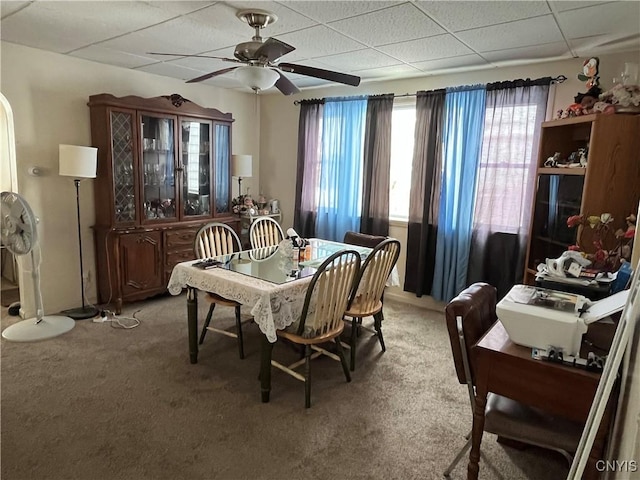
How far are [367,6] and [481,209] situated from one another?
86.4 inches

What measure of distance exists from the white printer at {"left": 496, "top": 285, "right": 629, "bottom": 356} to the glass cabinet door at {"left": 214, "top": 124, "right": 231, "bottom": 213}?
147 inches

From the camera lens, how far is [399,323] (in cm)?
390

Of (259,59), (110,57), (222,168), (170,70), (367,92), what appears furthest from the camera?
(222,168)

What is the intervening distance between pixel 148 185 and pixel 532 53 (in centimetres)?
361

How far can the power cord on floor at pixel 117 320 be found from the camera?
11.9 feet

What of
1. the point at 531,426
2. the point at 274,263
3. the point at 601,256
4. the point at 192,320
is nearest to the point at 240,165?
the point at 274,263

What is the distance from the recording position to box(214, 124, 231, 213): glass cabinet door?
4.73m

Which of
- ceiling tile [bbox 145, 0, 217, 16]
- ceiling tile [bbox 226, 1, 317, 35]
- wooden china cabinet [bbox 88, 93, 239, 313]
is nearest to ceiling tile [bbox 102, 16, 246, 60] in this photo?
ceiling tile [bbox 145, 0, 217, 16]

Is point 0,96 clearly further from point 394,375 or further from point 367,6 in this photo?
point 394,375

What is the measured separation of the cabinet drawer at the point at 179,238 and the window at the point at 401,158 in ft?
7.13

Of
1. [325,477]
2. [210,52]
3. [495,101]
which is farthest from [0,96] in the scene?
[495,101]

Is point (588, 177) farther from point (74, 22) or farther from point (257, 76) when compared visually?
point (74, 22)

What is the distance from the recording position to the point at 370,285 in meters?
2.97

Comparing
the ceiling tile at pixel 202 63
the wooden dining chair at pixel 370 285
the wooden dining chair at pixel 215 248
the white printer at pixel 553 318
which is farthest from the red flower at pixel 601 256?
the ceiling tile at pixel 202 63
